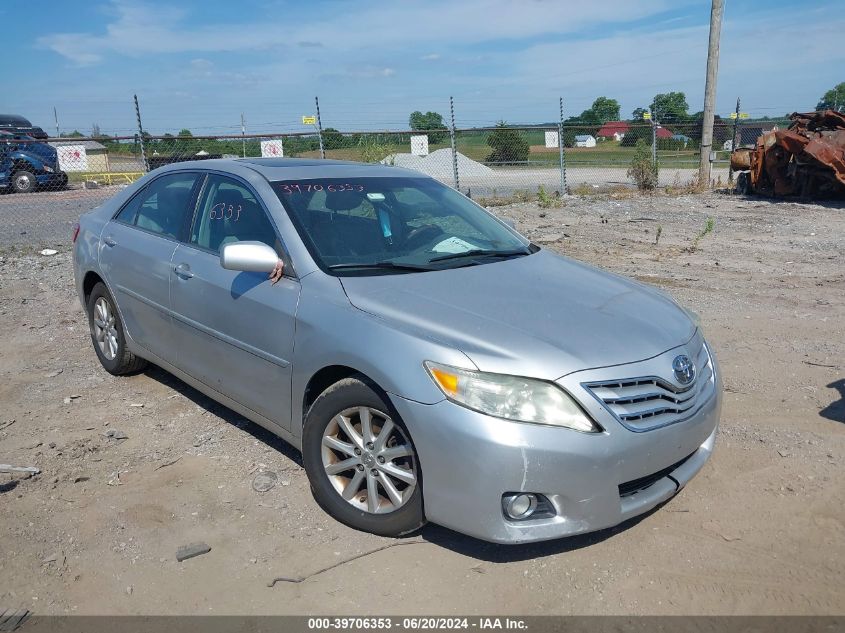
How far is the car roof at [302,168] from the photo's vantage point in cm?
438

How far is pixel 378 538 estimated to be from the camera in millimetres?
3418

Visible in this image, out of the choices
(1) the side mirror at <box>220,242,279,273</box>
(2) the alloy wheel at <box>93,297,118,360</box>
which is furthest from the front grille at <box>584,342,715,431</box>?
(2) the alloy wheel at <box>93,297,118,360</box>

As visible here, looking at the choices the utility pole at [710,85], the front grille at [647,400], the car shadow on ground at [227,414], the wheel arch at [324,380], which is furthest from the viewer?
the utility pole at [710,85]

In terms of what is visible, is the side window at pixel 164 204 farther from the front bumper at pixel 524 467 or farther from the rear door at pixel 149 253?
the front bumper at pixel 524 467

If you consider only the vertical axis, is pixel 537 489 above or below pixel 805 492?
above

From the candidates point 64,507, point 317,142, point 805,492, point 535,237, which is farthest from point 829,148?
point 64,507

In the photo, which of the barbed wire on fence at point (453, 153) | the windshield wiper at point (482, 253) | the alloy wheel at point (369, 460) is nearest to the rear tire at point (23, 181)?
the barbed wire on fence at point (453, 153)

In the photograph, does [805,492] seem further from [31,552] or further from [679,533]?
[31,552]

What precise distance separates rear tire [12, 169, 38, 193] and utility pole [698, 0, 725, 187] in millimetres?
18551

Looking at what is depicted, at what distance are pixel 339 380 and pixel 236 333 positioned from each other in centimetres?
79

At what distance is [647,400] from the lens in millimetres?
3109

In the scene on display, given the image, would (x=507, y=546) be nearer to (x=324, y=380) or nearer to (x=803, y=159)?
(x=324, y=380)

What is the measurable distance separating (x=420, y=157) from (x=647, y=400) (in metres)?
19.0

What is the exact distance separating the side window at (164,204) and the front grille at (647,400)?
287 centimetres
